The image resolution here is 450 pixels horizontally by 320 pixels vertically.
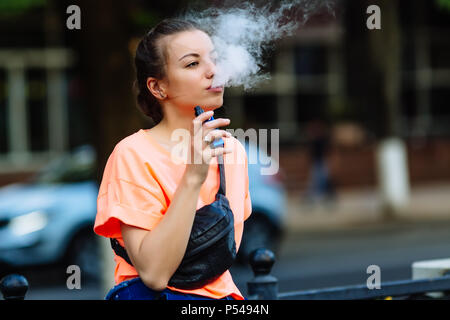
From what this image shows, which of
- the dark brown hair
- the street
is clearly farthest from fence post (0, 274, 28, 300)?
the street

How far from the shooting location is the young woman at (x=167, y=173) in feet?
6.56

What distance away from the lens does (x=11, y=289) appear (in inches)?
103

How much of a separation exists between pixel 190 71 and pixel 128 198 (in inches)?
16.2

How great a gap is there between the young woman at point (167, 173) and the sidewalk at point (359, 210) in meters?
11.8

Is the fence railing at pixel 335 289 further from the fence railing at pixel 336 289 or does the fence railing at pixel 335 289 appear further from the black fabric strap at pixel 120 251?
the black fabric strap at pixel 120 251

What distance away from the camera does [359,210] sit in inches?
637

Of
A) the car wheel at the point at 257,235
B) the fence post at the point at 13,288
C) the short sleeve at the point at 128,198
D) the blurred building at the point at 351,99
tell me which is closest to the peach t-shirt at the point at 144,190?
the short sleeve at the point at 128,198

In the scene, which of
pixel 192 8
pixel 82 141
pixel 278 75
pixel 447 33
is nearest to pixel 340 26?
pixel 278 75

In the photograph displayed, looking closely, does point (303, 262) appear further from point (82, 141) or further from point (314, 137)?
point (82, 141)

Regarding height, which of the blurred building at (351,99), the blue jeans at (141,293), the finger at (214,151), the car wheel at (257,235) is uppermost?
the blurred building at (351,99)

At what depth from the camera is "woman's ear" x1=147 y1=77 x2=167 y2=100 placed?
7.31ft

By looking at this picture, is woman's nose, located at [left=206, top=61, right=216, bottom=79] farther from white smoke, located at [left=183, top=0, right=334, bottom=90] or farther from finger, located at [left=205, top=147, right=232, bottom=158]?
finger, located at [left=205, top=147, right=232, bottom=158]

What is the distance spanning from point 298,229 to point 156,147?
12.0 meters

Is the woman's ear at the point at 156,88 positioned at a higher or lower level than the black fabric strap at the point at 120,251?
higher
